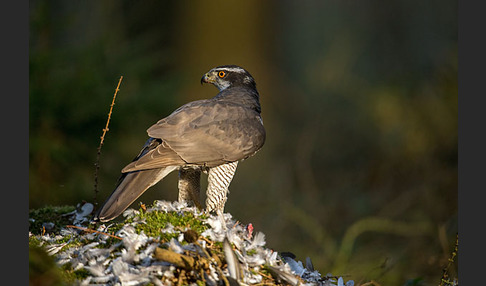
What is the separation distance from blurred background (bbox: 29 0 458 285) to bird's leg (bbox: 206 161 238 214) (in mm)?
1518

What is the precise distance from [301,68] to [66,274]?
998 centimetres

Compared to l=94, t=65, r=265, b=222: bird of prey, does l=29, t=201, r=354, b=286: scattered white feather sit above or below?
below

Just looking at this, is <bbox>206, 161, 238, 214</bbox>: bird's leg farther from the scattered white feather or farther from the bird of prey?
the scattered white feather

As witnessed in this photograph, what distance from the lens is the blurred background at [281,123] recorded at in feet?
19.3

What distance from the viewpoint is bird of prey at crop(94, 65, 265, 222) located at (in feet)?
Result: 11.9

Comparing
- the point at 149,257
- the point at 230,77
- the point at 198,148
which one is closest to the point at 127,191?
the point at 198,148

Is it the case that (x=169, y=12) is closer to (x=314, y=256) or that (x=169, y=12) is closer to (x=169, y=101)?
(x=169, y=101)

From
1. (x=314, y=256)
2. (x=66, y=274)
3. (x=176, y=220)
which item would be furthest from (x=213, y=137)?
(x=314, y=256)

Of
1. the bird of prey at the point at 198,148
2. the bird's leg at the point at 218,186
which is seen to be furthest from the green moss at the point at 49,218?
the bird's leg at the point at 218,186

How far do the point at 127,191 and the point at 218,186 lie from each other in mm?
725

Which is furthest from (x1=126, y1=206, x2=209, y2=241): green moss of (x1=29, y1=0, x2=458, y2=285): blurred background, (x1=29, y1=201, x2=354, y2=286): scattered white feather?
(x1=29, y1=0, x2=458, y2=285): blurred background

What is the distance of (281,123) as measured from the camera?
30.5ft

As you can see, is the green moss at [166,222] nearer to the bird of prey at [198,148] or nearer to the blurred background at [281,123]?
the bird of prey at [198,148]

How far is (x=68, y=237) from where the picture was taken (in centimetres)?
301
